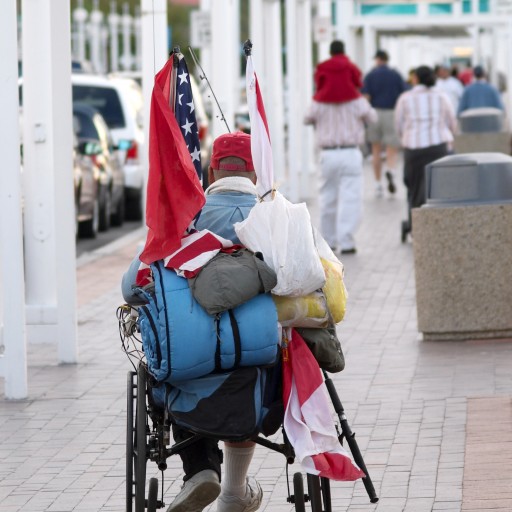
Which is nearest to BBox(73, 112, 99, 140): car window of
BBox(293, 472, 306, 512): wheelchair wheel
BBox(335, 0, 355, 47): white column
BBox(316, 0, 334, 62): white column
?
BBox(316, 0, 334, 62): white column

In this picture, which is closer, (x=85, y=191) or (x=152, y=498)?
(x=152, y=498)

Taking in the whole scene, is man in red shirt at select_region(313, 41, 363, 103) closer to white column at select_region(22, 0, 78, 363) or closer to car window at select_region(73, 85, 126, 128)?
white column at select_region(22, 0, 78, 363)

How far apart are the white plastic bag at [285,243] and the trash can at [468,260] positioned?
16.7 feet

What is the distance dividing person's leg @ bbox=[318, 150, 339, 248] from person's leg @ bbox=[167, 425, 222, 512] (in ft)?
33.3

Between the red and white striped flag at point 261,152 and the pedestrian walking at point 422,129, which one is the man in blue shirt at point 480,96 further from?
the red and white striped flag at point 261,152

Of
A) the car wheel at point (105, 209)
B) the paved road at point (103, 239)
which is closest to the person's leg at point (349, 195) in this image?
the paved road at point (103, 239)

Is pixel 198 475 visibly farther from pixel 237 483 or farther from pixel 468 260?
pixel 468 260

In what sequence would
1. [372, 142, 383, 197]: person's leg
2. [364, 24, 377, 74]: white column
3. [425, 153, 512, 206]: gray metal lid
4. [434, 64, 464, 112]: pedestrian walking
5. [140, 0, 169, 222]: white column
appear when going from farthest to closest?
[364, 24, 377, 74]: white column
[434, 64, 464, 112]: pedestrian walking
[372, 142, 383, 197]: person's leg
[140, 0, 169, 222]: white column
[425, 153, 512, 206]: gray metal lid

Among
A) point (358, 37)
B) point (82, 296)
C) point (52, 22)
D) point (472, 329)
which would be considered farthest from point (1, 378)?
point (358, 37)

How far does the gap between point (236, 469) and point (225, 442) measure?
0.40 ft

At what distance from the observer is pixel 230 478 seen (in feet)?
18.6

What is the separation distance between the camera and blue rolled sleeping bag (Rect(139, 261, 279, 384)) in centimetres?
505

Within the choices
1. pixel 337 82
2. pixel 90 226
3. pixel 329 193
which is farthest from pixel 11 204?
pixel 90 226

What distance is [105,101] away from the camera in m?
Result: 21.5
